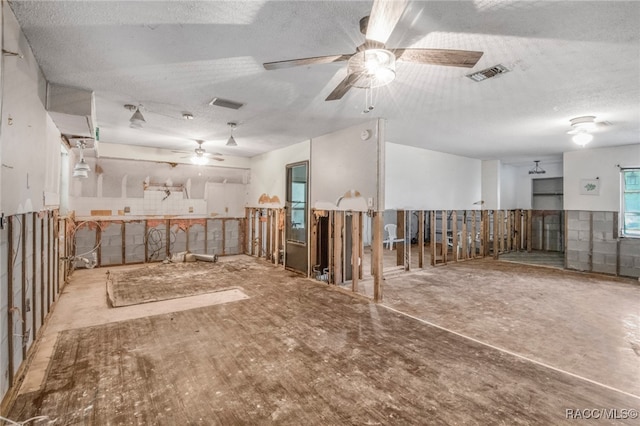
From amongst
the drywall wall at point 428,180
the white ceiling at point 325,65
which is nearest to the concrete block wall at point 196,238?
the white ceiling at point 325,65

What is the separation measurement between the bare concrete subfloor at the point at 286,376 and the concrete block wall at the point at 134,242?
3.45 meters

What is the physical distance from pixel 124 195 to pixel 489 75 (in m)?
7.58

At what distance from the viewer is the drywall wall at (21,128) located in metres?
2.04

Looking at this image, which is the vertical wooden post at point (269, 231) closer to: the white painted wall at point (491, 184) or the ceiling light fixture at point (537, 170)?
the white painted wall at point (491, 184)

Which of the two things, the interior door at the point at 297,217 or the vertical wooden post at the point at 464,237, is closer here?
the interior door at the point at 297,217

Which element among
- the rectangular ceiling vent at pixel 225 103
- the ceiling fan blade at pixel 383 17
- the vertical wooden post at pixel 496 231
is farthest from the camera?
the vertical wooden post at pixel 496 231

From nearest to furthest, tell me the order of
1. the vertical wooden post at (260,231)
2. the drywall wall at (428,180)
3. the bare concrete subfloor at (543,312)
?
1. the bare concrete subfloor at (543,312)
2. the drywall wall at (428,180)
3. the vertical wooden post at (260,231)

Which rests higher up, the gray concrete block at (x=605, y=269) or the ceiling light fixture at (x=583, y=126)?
the ceiling light fixture at (x=583, y=126)

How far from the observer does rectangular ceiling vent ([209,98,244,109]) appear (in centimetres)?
389

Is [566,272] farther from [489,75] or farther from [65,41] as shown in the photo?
[65,41]

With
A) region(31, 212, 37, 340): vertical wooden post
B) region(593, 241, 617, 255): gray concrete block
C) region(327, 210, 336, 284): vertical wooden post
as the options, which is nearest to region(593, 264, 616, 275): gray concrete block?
region(593, 241, 617, 255): gray concrete block

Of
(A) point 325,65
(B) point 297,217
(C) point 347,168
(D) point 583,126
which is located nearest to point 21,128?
(A) point 325,65

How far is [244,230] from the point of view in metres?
8.65

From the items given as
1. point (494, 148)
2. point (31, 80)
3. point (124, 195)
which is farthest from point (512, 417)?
point (124, 195)
